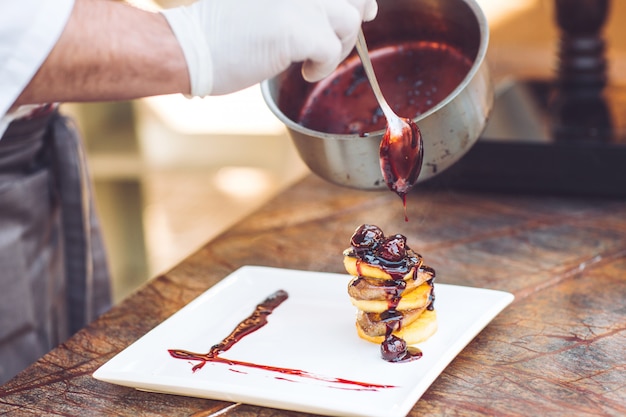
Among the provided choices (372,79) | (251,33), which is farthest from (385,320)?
(251,33)

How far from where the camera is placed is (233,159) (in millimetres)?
4055

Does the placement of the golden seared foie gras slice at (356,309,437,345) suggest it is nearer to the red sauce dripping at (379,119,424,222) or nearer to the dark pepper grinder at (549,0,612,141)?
the red sauce dripping at (379,119,424,222)

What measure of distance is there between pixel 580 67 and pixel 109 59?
148cm

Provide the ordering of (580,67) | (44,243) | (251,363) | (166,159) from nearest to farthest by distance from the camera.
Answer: (251,363), (44,243), (580,67), (166,159)

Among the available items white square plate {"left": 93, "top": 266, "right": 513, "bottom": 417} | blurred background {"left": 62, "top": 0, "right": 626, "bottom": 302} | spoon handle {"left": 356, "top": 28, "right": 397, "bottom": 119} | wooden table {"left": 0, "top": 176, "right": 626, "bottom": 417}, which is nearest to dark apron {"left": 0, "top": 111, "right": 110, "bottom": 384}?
wooden table {"left": 0, "top": 176, "right": 626, "bottom": 417}

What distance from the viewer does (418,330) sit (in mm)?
1232

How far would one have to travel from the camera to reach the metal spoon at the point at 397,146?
4.04 ft

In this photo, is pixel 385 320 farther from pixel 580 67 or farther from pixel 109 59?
pixel 580 67

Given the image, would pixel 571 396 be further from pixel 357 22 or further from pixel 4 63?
pixel 4 63

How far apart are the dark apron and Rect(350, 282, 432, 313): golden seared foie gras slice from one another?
836 millimetres

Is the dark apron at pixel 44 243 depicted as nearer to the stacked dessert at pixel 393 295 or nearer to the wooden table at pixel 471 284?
the wooden table at pixel 471 284

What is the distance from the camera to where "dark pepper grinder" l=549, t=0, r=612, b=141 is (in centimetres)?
206

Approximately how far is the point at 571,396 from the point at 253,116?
307cm

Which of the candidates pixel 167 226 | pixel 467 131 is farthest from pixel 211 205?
pixel 467 131
